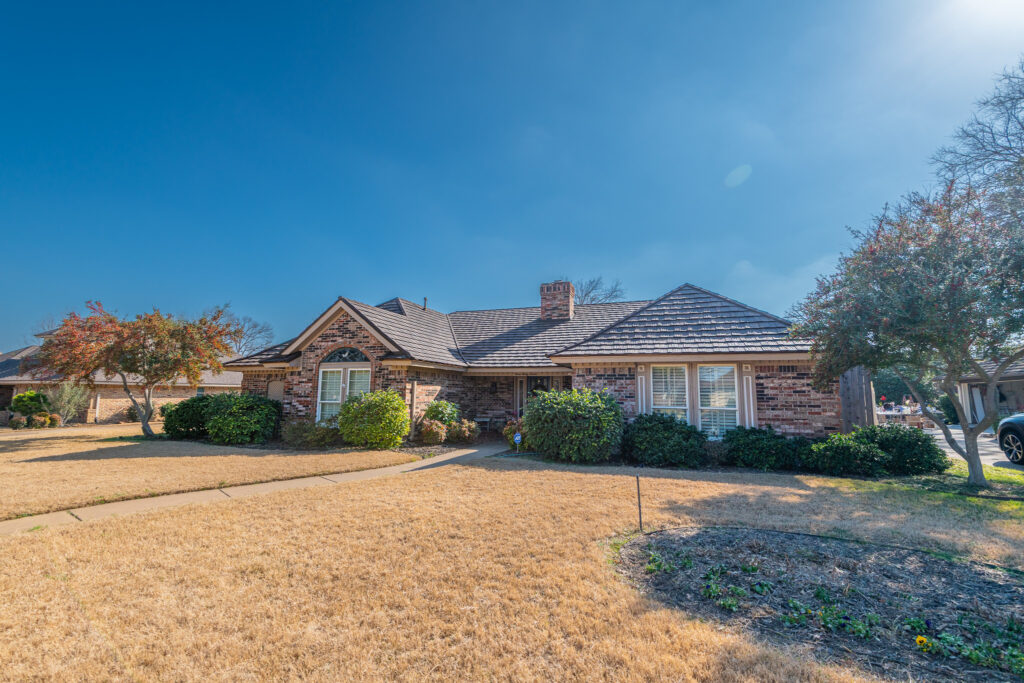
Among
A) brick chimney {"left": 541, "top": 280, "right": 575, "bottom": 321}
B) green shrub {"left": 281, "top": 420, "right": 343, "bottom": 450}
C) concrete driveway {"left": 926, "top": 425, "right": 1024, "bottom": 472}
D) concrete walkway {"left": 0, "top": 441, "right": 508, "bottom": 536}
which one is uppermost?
brick chimney {"left": 541, "top": 280, "right": 575, "bottom": 321}

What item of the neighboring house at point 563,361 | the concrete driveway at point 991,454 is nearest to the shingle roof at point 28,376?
the neighboring house at point 563,361

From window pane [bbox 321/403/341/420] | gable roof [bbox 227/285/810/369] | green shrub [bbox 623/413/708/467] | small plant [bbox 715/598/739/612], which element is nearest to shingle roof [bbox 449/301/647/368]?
gable roof [bbox 227/285/810/369]

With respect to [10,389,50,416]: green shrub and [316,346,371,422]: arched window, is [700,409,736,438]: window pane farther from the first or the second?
[10,389,50,416]: green shrub

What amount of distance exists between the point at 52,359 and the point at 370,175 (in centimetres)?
1343

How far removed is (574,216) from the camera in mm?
17938

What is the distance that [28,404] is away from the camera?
21875 mm

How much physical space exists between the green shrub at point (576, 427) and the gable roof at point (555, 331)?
1.83 metres

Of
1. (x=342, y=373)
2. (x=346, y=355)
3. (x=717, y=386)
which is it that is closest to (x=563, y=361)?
(x=717, y=386)

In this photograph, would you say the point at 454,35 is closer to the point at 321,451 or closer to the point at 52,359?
the point at 321,451

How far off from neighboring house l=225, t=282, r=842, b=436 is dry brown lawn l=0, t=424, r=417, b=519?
3262 millimetres

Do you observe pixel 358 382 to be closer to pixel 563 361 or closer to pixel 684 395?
pixel 563 361

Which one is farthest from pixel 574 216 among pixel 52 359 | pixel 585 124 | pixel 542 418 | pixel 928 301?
pixel 52 359

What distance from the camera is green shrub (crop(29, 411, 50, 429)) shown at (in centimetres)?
2156

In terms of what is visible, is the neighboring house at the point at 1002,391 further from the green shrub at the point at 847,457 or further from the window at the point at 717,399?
the window at the point at 717,399
